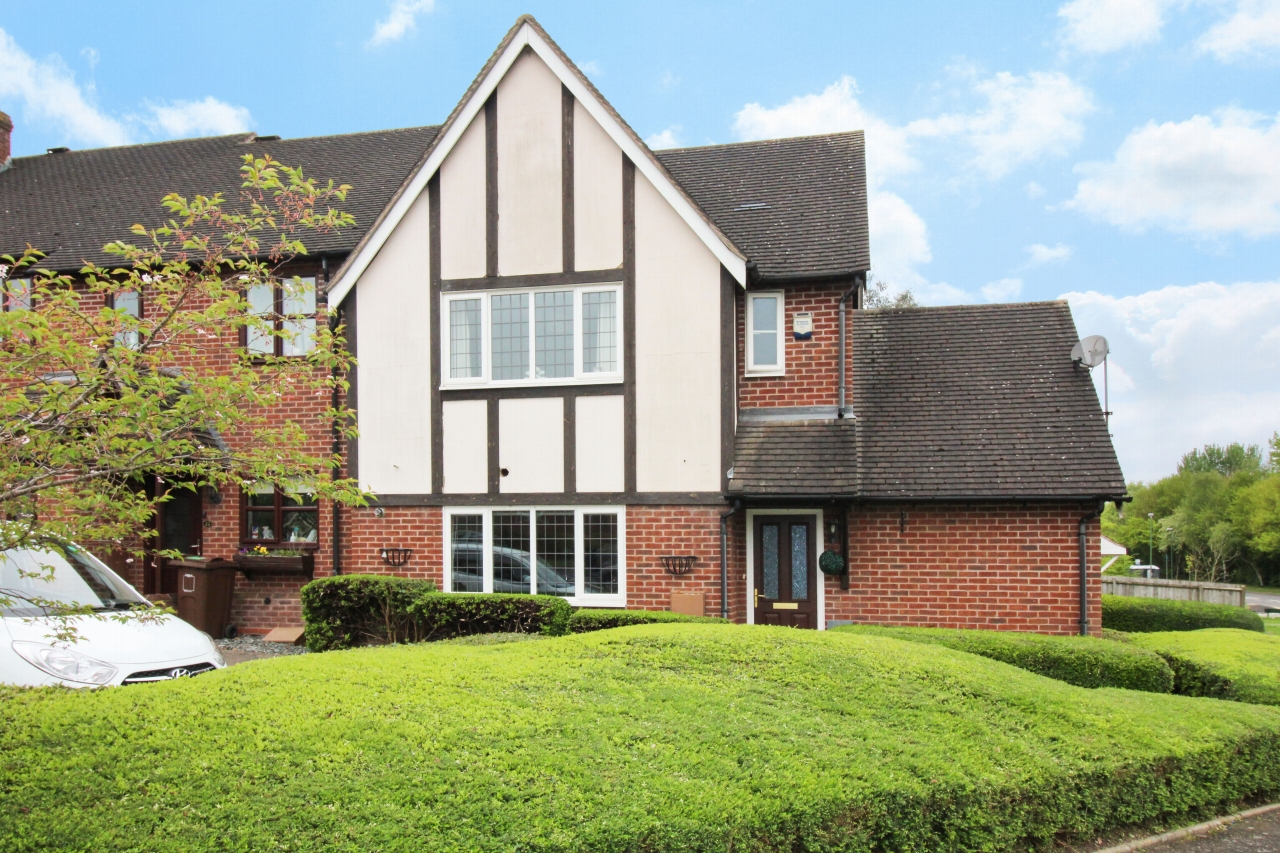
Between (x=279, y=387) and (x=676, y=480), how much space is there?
803cm

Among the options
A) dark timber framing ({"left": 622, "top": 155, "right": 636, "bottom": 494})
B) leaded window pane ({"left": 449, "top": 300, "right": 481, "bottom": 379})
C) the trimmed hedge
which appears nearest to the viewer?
the trimmed hedge

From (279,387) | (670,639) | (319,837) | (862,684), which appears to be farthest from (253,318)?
(862,684)

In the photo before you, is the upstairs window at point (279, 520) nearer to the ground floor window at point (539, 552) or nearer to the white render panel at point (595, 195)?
the ground floor window at point (539, 552)

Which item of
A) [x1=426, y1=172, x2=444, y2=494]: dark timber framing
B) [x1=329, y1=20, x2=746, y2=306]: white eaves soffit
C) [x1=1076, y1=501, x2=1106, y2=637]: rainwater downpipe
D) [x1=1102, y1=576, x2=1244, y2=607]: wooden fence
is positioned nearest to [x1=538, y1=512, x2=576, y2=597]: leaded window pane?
[x1=426, y1=172, x2=444, y2=494]: dark timber framing

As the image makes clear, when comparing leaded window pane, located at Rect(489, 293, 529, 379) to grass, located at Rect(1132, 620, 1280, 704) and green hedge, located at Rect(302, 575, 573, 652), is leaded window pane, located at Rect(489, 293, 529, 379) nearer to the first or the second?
green hedge, located at Rect(302, 575, 573, 652)

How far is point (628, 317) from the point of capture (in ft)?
43.4

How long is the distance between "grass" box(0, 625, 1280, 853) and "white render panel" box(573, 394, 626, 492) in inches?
204

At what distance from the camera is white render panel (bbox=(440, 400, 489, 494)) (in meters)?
13.6

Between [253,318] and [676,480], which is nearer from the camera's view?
[253,318]

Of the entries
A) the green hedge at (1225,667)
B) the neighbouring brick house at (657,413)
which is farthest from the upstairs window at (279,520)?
the green hedge at (1225,667)

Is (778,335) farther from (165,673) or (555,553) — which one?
(165,673)

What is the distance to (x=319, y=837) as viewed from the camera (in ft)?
14.8

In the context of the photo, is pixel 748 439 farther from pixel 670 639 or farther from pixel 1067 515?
pixel 670 639

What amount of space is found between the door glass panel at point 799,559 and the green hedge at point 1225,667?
4326 millimetres
